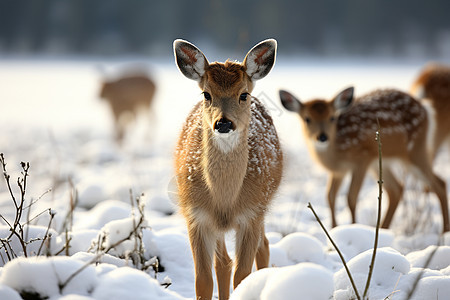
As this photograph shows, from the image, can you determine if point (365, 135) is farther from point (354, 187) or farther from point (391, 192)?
point (391, 192)

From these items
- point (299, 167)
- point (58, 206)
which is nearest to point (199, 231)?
point (58, 206)

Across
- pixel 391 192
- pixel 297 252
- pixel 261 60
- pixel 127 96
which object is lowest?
pixel 297 252

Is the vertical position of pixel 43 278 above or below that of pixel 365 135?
below

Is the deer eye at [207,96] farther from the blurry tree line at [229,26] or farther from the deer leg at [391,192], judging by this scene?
the blurry tree line at [229,26]

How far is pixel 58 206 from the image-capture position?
220 inches

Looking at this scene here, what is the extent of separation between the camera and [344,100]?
645 centimetres

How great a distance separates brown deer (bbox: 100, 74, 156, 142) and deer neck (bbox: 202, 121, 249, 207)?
11.2m

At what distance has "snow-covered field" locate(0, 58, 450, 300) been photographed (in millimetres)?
2426

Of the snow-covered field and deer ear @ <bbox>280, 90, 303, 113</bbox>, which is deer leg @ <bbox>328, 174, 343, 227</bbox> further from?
deer ear @ <bbox>280, 90, 303, 113</bbox>

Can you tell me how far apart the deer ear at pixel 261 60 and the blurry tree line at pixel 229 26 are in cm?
3534

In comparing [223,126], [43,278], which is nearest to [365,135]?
[223,126]

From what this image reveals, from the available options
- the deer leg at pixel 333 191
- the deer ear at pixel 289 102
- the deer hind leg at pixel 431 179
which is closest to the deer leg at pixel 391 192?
the deer hind leg at pixel 431 179

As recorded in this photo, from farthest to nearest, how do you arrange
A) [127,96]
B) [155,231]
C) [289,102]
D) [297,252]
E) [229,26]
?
[229,26] → [127,96] → [289,102] → [155,231] → [297,252]

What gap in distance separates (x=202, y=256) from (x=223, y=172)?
567mm
